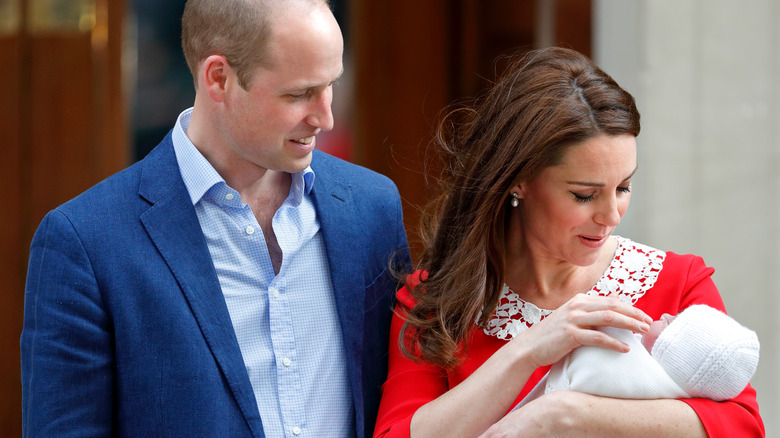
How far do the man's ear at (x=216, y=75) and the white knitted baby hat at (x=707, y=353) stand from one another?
1040mm

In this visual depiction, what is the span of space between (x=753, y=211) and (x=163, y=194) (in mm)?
1971

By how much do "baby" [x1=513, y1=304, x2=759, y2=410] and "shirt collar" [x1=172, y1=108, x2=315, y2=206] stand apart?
2.40 feet

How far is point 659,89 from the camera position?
3143mm

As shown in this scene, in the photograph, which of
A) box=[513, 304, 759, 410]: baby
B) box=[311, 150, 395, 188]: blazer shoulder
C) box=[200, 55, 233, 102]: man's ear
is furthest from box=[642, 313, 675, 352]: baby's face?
box=[200, 55, 233, 102]: man's ear

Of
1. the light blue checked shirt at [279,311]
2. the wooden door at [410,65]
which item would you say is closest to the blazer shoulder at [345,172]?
the light blue checked shirt at [279,311]

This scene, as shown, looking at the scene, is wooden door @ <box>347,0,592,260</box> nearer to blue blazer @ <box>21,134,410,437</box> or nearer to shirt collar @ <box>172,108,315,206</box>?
shirt collar @ <box>172,108,315,206</box>

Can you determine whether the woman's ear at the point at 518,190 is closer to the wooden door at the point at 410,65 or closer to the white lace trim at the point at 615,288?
the white lace trim at the point at 615,288

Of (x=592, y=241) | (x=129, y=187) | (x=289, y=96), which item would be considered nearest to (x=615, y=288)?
(x=592, y=241)

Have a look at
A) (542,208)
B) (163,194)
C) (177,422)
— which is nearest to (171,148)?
(163,194)

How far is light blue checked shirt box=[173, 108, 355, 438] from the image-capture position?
6.63 feet

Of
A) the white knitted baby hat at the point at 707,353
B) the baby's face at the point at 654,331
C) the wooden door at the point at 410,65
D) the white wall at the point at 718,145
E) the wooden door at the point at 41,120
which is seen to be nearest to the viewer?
the white knitted baby hat at the point at 707,353

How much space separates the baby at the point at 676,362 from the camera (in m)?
1.71

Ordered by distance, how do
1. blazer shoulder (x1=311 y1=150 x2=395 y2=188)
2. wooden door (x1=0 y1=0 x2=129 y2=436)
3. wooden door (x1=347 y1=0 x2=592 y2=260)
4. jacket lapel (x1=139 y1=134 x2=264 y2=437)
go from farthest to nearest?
wooden door (x1=347 y1=0 x2=592 y2=260) < wooden door (x1=0 y1=0 x2=129 y2=436) < blazer shoulder (x1=311 y1=150 x2=395 y2=188) < jacket lapel (x1=139 y1=134 x2=264 y2=437)

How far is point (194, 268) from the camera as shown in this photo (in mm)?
1979
